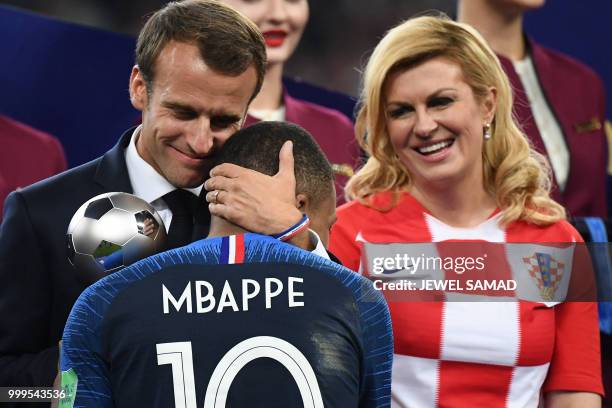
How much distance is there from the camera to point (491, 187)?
112 inches

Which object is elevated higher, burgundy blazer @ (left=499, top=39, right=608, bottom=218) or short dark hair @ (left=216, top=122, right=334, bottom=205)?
burgundy blazer @ (left=499, top=39, right=608, bottom=218)

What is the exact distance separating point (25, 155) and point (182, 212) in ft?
3.97

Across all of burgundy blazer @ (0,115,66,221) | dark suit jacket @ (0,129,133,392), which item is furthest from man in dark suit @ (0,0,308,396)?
burgundy blazer @ (0,115,66,221)

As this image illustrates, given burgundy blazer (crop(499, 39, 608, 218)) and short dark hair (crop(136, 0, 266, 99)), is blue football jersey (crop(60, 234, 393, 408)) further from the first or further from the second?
burgundy blazer (crop(499, 39, 608, 218))

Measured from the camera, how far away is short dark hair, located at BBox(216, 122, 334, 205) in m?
1.98

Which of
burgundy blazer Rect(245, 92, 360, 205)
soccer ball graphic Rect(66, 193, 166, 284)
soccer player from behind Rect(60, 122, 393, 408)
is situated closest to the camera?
soccer player from behind Rect(60, 122, 393, 408)

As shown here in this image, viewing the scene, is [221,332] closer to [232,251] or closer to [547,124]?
[232,251]

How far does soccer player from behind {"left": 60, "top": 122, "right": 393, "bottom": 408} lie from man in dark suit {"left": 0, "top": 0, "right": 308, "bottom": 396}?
0.30 m

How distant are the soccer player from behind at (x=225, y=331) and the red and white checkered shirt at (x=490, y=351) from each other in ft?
2.16

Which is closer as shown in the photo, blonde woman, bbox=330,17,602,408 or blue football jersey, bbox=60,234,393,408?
blue football jersey, bbox=60,234,393,408

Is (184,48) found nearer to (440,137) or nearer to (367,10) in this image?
(440,137)

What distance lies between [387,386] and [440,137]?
961 millimetres

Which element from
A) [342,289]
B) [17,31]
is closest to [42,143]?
[17,31]

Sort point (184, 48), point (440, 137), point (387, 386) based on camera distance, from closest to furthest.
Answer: point (387, 386) < point (184, 48) < point (440, 137)
